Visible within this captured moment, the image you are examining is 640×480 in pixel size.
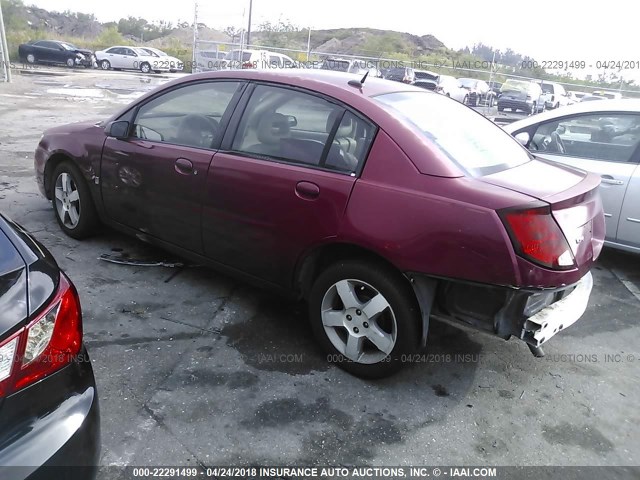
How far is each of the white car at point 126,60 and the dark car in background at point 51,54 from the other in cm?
122

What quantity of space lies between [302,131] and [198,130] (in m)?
0.86

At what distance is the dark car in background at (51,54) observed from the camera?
103ft

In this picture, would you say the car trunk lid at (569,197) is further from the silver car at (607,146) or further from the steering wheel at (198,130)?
the steering wheel at (198,130)

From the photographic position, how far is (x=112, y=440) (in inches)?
95.0

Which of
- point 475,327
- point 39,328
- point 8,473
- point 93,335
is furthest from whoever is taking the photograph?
point 93,335

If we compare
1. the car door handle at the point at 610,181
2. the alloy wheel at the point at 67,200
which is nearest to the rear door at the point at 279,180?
the alloy wheel at the point at 67,200

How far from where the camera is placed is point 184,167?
3578mm

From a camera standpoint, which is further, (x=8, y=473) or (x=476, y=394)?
(x=476, y=394)

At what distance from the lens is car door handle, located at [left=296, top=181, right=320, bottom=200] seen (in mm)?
2955

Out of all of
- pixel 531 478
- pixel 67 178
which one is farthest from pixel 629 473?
pixel 67 178

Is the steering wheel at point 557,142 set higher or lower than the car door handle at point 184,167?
higher

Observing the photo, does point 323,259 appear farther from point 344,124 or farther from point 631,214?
point 631,214

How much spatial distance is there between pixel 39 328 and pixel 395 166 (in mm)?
1852

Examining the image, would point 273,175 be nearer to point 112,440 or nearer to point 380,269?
point 380,269
